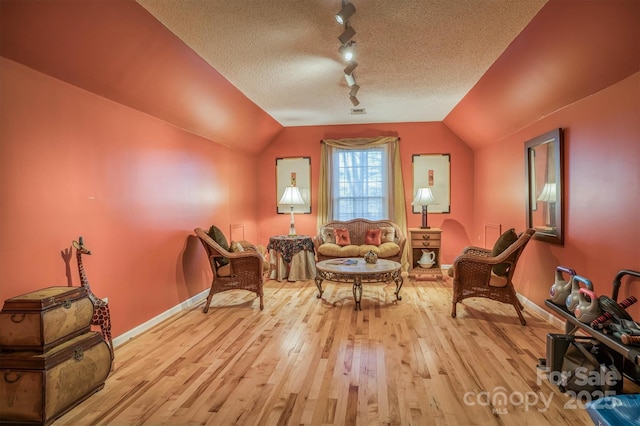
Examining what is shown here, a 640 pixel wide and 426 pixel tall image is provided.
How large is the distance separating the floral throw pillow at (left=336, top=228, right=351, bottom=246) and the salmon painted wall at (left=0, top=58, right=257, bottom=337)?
2.17 m

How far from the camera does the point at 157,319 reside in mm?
3559

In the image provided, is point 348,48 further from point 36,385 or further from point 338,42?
point 36,385

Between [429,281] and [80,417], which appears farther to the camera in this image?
[429,281]

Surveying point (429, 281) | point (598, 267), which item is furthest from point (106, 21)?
point (429, 281)

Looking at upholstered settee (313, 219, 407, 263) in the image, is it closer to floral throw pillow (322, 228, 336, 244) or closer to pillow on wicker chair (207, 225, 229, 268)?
floral throw pillow (322, 228, 336, 244)

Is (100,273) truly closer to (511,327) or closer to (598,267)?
(511,327)

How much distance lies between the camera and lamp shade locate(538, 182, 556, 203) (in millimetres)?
3405

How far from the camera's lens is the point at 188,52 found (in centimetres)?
308

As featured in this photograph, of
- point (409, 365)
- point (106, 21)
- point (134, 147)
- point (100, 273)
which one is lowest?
point (409, 365)

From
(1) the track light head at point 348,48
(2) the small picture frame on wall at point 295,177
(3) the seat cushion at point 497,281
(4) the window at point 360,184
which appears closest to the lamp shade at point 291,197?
(2) the small picture frame on wall at point 295,177

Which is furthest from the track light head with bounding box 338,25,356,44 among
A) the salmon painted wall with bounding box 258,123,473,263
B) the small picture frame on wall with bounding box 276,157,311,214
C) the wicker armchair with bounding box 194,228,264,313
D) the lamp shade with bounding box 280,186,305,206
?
the small picture frame on wall with bounding box 276,157,311,214

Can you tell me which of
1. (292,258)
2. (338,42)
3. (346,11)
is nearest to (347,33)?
(346,11)

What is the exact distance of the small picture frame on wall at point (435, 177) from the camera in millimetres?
6164

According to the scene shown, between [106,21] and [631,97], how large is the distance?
12.3ft
